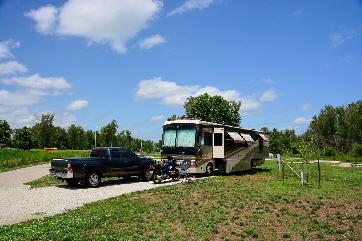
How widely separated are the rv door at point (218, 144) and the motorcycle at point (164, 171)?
3.14 metres

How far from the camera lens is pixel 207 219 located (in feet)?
25.6

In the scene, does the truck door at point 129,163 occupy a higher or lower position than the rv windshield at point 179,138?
lower

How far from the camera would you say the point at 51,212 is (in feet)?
29.8

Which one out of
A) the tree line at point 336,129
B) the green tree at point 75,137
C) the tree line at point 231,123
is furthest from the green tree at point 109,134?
the tree line at point 336,129

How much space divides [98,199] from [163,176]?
4962mm

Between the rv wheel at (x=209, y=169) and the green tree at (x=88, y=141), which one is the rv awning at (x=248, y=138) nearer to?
the rv wheel at (x=209, y=169)

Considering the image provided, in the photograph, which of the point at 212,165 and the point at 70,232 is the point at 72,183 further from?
the point at 70,232

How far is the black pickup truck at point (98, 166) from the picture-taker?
13.8 meters

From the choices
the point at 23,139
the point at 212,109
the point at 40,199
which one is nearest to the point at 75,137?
the point at 23,139

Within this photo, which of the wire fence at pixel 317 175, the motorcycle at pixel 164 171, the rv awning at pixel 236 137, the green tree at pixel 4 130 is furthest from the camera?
the green tree at pixel 4 130

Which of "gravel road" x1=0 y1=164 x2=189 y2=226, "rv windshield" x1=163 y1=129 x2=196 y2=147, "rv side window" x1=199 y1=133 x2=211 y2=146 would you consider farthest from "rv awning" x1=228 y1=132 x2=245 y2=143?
"gravel road" x1=0 y1=164 x2=189 y2=226

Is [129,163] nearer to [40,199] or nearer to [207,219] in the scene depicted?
[40,199]

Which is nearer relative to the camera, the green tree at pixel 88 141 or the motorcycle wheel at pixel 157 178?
the motorcycle wheel at pixel 157 178

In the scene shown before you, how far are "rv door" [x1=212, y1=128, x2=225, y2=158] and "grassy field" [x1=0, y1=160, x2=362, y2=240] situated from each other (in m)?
7.71
